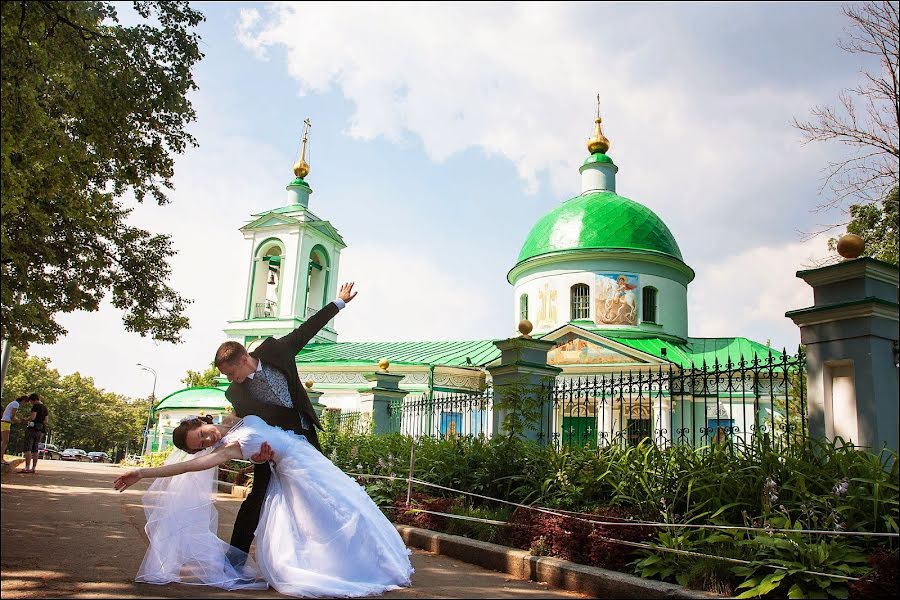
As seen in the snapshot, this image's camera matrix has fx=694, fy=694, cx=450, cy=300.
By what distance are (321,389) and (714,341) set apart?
15.6m

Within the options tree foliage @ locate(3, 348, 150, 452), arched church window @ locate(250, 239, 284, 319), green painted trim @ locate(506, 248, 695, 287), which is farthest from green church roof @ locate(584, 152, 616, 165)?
tree foliage @ locate(3, 348, 150, 452)

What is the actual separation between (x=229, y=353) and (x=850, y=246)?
4.95 metres

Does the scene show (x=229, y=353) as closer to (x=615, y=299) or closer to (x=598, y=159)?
(x=615, y=299)

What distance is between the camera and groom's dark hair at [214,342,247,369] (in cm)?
513

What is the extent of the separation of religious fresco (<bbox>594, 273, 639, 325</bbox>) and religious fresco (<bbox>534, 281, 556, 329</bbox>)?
159 centimetres

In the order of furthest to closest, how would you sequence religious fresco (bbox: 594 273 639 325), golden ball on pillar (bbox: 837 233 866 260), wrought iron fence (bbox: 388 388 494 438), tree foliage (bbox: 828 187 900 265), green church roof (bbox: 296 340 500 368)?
green church roof (bbox: 296 340 500 368), religious fresco (bbox: 594 273 639 325), tree foliage (bbox: 828 187 900 265), wrought iron fence (bbox: 388 388 494 438), golden ball on pillar (bbox: 837 233 866 260)

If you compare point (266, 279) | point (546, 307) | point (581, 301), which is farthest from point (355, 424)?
point (266, 279)

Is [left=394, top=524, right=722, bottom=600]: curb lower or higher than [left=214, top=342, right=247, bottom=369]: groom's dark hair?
lower

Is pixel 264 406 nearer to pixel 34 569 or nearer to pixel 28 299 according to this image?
pixel 34 569

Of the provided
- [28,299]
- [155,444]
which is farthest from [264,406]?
[155,444]

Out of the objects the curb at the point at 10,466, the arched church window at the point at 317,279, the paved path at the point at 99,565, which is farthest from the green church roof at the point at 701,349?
the paved path at the point at 99,565

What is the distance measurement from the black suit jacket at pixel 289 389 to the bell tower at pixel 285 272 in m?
25.9

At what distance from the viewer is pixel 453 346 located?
30.6m

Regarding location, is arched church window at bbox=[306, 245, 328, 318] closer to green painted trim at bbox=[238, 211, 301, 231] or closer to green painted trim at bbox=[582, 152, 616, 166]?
green painted trim at bbox=[238, 211, 301, 231]
